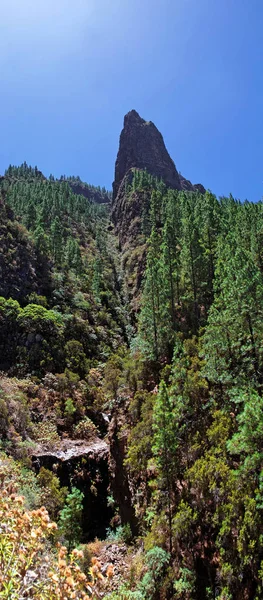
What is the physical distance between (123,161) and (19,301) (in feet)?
348

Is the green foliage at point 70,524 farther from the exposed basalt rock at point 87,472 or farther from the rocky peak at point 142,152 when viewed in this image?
the rocky peak at point 142,152

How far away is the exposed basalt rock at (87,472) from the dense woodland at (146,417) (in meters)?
0.25

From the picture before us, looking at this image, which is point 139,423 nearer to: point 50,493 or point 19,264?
point 50,493

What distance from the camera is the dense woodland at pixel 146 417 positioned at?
487 inches

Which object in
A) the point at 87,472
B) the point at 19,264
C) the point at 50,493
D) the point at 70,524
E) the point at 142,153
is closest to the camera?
the point at 70,524

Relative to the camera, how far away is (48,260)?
51.6m

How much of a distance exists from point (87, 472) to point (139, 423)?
8.12m

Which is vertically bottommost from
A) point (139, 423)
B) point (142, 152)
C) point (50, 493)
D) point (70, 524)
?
point (70, 524)

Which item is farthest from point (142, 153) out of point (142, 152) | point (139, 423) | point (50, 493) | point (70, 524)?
point (70, 524)

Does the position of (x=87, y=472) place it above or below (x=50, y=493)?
below

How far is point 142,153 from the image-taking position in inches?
5157

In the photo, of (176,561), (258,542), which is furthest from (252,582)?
(176,561)

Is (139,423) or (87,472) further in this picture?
(87,472)

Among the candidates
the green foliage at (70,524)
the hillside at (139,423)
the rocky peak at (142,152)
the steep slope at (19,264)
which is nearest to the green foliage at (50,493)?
the hillside at (139,423)
